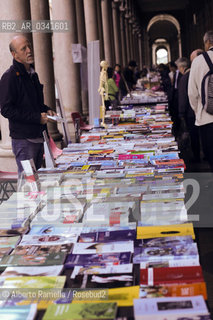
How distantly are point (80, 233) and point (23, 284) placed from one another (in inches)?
21.8

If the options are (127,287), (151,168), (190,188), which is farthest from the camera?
(190,188)

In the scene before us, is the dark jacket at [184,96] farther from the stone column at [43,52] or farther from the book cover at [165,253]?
the book cover at [165,253]

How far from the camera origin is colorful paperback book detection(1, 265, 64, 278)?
219cm

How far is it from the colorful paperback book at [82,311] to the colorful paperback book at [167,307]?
89 mm

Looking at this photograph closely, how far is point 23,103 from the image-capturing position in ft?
16.7

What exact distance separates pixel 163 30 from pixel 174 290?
73.4 metres

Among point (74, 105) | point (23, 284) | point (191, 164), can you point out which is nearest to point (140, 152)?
point (23, 284)

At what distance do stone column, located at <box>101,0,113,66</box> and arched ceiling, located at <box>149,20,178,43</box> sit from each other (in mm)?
43289

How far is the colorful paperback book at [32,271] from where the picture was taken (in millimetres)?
2188

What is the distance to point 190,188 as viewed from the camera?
6.67 metres

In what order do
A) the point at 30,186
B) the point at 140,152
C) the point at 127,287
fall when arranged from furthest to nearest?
the point at 140,152, the point at 30,186, the point at 127,287

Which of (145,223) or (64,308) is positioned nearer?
(64,308)

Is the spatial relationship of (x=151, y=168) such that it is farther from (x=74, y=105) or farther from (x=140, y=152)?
(x=74, y=105)

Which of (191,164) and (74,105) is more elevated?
(74,105)
